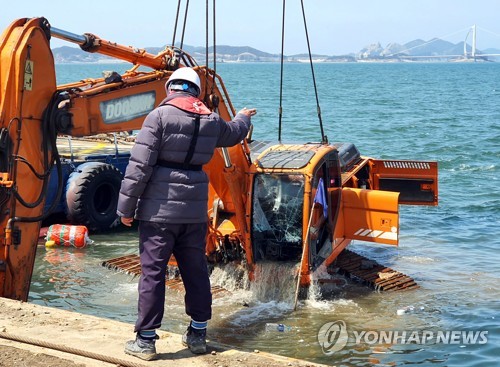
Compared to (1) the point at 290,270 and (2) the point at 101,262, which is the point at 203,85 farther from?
(2) the point at 101,262

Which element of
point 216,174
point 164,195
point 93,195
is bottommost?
point 93,195

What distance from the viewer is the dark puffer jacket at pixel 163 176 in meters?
6.46

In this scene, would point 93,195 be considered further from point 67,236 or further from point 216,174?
point 216,174

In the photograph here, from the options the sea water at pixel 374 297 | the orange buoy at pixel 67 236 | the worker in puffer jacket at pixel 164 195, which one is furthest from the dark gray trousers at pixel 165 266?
the orange buoy at pixel 67 236

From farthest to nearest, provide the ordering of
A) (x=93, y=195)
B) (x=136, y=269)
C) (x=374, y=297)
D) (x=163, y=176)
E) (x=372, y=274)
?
(x=93, y=195) < (x=136, y=269) < (x=372, y=274) < (x=374, y=297) < (x=163, y=176)

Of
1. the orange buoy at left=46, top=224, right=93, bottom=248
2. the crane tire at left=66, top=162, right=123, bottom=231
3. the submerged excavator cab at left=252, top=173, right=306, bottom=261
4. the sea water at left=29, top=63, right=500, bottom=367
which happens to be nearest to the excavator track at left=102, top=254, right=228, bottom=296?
the sea water at left=29, top=63, right=500, bottom=367

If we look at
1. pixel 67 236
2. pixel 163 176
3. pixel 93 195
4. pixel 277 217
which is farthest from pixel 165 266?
pixel 93 195

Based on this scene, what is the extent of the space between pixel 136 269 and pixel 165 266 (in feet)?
18.4

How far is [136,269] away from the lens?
12156mm

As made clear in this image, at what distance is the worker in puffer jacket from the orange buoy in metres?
7.69

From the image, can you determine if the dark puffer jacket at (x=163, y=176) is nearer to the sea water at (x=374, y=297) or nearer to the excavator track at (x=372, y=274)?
the sea water at (x=374, y=297)

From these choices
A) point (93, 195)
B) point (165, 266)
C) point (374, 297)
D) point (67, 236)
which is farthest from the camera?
point (93, 195)

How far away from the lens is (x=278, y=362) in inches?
248

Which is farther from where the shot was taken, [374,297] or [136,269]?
[136,269]
